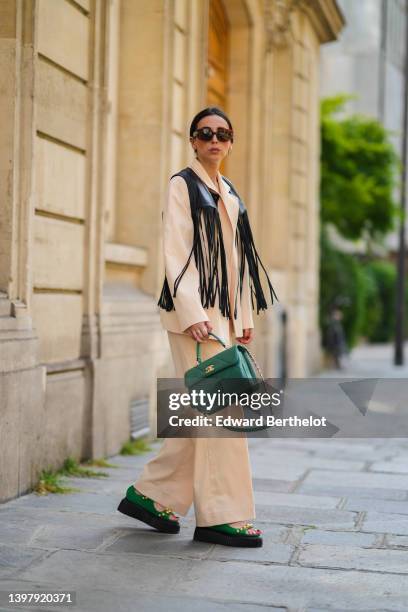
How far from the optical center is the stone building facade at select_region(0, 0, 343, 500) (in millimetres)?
5668

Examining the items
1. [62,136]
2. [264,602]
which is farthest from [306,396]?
[264,602]

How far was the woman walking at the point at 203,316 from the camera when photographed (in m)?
4.48

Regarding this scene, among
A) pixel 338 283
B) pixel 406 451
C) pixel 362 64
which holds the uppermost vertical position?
pixel 362 64

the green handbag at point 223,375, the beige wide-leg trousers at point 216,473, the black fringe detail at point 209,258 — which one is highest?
the black fringe detail at point 209,258

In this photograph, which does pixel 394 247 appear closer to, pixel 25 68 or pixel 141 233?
pixel 141 233

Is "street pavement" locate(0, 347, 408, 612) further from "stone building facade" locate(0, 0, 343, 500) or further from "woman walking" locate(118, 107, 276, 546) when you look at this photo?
"stone building facade" locate(0, 0, 343, 500)

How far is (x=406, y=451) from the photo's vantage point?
26.9ft

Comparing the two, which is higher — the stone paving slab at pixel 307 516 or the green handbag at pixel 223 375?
the green handbag at pixel 223 375

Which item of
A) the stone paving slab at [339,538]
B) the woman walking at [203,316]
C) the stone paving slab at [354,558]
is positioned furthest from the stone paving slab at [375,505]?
the woman walking at [203,316]

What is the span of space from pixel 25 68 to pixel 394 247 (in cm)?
3949

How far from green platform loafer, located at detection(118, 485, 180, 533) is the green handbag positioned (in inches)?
27.2

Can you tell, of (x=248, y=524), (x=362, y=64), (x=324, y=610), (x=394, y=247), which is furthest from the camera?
(x=394, y=247)

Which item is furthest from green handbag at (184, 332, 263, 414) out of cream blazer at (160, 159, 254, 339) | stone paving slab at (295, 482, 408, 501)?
stone paving slab at (295, 482, 408, 501)

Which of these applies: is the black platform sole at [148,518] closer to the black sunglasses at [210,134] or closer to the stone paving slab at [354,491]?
the stone paving slab at [354,491]
